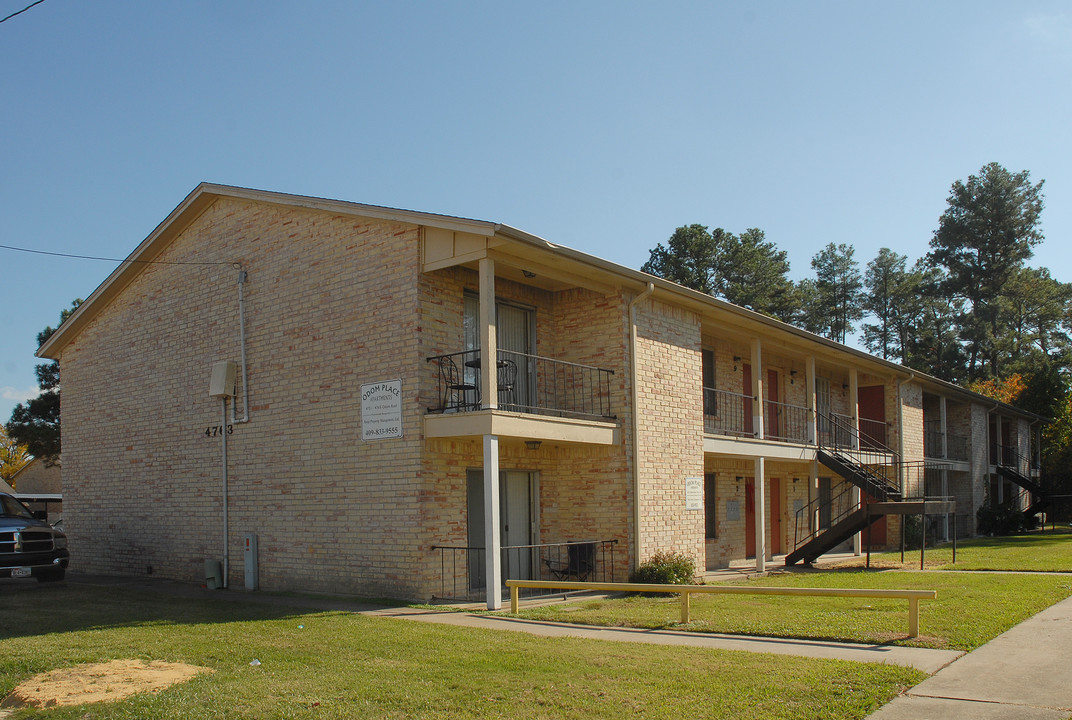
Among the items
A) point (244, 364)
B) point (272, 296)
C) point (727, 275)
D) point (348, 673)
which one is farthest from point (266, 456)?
point (727, 275)

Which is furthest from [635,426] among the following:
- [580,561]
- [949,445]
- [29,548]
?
[949,445]

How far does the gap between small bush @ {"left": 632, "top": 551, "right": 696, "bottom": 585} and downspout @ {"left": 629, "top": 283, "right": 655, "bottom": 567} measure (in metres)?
0.21

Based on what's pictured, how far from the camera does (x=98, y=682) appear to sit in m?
7.76

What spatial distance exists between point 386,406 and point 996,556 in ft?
50.1

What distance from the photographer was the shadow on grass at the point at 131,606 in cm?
1118

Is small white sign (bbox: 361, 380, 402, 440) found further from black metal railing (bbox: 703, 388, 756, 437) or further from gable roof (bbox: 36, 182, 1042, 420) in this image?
black metal railing (bbox: 703, 388, 756, 437)

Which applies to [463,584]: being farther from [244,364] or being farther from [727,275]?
[727,275]

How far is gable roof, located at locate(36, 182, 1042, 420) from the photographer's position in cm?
1305

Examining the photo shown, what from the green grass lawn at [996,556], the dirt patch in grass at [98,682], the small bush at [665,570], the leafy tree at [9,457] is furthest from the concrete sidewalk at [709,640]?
the leafy tree at [9,457]

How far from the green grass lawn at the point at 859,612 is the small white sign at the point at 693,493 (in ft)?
6.57

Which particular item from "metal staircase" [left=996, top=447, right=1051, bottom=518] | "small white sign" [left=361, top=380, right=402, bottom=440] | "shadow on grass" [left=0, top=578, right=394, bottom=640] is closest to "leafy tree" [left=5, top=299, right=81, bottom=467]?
"shadow on grass" [left=0, top=578, right=394, bottom=640]

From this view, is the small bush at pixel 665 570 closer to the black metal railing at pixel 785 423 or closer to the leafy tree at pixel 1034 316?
the black metal railing at pixel 785 423

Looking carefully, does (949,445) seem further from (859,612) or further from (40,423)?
(40,423)

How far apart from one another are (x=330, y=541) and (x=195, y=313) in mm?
5730
